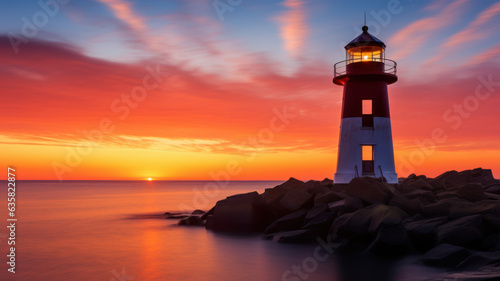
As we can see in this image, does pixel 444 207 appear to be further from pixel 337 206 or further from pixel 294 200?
pixel 294 200

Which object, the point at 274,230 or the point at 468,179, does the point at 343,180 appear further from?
the point at 468,179

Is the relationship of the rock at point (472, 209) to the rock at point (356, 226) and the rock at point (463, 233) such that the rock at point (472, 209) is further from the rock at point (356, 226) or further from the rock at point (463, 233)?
the rock at point (356, 226)

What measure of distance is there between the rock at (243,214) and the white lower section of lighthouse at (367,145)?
13.6 ft

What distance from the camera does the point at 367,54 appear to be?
1811cm

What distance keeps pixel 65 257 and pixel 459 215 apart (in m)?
11.1

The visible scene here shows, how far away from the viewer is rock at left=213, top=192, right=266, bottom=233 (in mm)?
15773

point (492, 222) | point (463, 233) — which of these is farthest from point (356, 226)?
point (492, 222)

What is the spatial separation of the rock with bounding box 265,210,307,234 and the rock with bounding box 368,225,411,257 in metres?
3.57

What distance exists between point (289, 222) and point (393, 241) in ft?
13.5

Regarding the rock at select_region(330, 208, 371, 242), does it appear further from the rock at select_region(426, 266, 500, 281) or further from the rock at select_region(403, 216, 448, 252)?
the rock at select_region(426, 266, 500, 281)

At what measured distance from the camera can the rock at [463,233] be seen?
10.0m

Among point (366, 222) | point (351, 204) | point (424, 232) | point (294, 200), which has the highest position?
point (294, 200)

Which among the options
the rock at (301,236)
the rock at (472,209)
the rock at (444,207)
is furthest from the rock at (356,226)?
the rock at (472,209)

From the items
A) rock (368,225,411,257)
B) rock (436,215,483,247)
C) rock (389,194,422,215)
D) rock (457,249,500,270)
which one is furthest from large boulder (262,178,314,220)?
rock (457,249,500,270)
